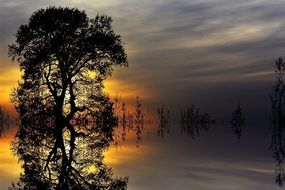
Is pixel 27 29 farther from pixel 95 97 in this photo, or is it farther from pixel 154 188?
pixel 154 188

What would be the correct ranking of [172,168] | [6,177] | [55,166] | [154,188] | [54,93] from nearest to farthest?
1. [154,188]
2. [6,177]
3. [55,166]
4. [172,168]
5. [54,93]

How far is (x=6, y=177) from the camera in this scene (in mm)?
17969

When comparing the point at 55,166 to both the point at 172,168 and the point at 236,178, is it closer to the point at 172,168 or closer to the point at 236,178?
the point at 172,168

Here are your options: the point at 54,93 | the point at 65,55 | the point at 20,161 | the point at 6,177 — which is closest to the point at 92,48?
the point at 65,55

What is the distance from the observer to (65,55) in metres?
51.2

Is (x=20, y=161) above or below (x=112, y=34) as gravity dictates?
below

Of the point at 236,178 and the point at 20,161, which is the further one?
the point at 20,161

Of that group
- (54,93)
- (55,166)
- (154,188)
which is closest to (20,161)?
(55,166)

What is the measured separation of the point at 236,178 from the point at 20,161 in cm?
986

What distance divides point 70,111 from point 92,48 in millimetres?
6752

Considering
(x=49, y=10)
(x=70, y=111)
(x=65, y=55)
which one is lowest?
(x=70, y=111)

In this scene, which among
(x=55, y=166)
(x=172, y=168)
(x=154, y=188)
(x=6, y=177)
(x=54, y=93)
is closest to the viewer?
(x=154, y=188)

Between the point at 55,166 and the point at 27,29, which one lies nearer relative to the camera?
the point at 55,166

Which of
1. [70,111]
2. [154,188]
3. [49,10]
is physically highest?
[49,10]
